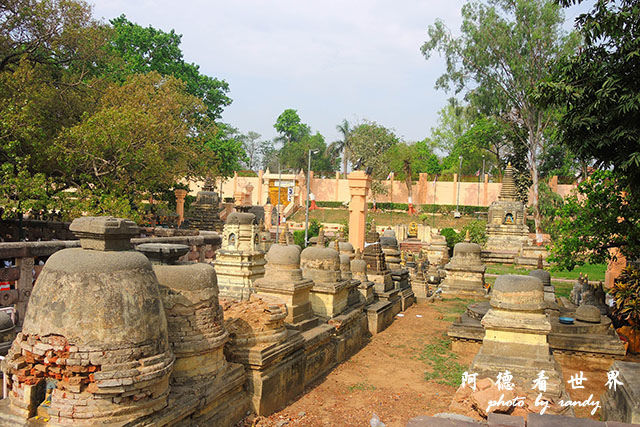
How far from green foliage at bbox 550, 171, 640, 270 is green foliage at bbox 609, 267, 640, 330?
459 millimetres

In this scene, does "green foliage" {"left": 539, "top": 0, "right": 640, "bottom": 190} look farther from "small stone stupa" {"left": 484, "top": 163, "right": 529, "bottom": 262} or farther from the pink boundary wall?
the pink boundary wall

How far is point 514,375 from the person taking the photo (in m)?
6.66

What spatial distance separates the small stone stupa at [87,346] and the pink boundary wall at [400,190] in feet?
151

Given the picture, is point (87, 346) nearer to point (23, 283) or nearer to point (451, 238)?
point (23, 283)

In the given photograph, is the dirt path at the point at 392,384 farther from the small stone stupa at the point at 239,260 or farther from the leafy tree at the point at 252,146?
the leafy tree at the point at 252,146

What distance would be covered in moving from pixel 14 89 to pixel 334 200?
43.1 meters

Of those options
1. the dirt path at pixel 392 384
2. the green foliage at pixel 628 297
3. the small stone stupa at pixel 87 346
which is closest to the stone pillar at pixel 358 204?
the dirt path at pixel 392 384

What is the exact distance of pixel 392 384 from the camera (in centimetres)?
784

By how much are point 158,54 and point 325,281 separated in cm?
2982

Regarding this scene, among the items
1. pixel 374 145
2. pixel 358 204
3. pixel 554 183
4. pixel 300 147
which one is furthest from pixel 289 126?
pixel 358 204

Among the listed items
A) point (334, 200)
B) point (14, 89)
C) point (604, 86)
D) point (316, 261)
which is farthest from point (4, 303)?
point (334, 200)

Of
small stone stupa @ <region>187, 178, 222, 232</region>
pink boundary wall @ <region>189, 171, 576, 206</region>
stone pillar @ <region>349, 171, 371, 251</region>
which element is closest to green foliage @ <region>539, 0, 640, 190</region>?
stone pillar @ <region>349, 171, 371, 251</region>

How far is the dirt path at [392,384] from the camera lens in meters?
6.42

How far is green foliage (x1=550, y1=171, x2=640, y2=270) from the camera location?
32.9 ft
